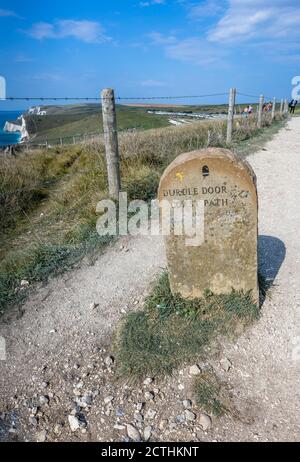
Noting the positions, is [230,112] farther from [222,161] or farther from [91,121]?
[91,121]

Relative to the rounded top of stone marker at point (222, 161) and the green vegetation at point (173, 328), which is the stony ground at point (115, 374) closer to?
the green vegetation at point (173, 328)

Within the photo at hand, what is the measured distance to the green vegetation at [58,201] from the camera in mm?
4320

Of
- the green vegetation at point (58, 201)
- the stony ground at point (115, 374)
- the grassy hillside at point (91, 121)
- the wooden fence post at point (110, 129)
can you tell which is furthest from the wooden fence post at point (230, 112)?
the grassy hillside at point (91, 121)

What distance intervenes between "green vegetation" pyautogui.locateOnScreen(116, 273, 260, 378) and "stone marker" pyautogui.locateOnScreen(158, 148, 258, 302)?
13 cm

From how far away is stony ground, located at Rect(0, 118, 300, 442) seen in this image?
241 centimetres

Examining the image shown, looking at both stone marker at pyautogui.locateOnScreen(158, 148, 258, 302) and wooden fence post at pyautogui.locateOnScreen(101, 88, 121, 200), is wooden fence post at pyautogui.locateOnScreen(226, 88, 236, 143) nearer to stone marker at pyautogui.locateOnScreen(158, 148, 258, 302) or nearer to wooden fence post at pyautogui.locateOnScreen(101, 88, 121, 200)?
wooden fence post at pyautogui.locateOnScreen(101, 88, 121, 200)

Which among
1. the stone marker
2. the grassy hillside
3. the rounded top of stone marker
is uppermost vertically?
the rounded top of stone marker

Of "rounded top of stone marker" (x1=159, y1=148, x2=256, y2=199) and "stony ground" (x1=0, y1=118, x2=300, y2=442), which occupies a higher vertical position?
"rounded top of stone marker" (x1=159, y1=148, x2=256, y2=199)

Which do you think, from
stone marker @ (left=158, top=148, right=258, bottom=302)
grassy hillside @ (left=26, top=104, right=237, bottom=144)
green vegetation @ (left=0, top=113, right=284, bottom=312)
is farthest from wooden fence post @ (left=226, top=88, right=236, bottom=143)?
grassy hillside @ (left=26, top=104, right=237, bottom=144)

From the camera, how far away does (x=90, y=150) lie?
9523mm

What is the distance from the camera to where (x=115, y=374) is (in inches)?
112

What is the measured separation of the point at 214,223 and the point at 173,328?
107 centimetres

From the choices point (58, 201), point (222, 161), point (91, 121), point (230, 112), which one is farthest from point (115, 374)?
point (91, 121)

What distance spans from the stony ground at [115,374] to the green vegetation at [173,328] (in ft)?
0.35
